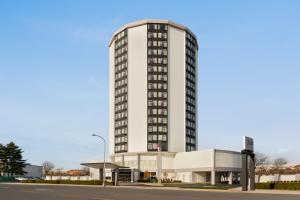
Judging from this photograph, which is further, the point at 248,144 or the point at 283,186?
the point at 248,144

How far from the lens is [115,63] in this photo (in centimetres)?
16588

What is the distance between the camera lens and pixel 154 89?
154625 millimetres

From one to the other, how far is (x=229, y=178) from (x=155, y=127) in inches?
1301

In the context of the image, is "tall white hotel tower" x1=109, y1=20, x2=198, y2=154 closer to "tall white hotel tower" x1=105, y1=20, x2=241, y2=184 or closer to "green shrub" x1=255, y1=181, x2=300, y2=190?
"tall white hotel tower" x1=105, y1=20, x2=241, y2=184

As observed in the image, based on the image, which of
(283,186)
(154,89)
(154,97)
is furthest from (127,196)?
(154,89)

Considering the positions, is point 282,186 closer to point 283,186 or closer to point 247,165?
point 283,186

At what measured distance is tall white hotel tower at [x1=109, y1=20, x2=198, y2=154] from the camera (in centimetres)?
15425

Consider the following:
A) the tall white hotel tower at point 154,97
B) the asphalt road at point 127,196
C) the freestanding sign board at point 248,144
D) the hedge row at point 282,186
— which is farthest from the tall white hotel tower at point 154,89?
the asphalt road at point 127,196

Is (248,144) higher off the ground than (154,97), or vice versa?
(154,97)

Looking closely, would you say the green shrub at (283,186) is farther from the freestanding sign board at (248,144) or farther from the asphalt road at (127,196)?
Answer: the asphalt road at (127,196)

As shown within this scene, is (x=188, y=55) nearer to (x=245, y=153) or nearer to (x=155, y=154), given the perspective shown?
(x=155, y=154)

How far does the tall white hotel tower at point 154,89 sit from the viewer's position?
15425cm

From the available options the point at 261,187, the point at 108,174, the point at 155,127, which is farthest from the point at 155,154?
the point at 261,187

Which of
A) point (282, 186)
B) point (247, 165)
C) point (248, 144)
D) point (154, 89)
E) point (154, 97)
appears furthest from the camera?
point (154, 89)
